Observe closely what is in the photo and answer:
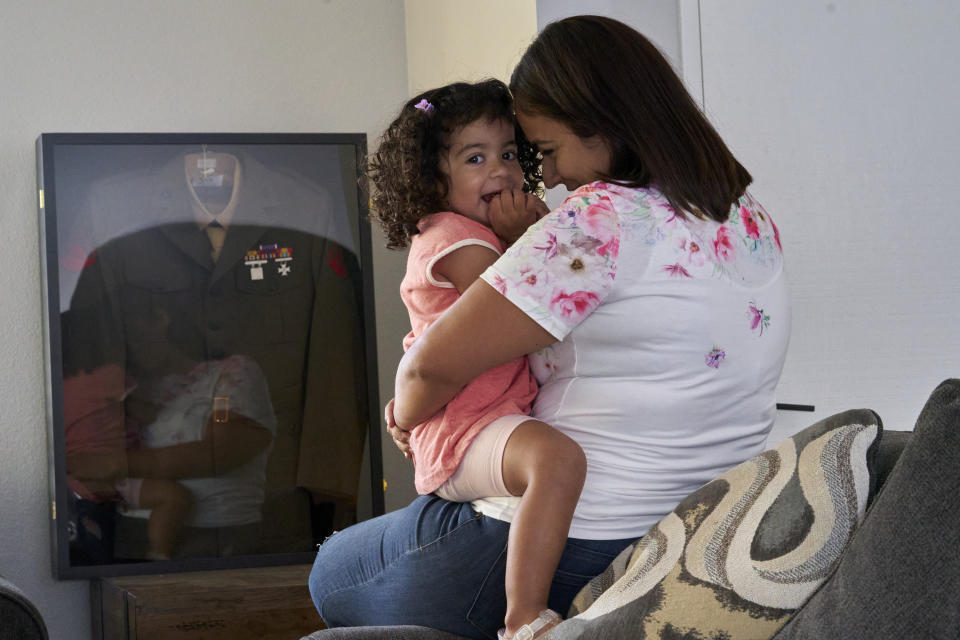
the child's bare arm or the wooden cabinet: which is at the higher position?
the child's bare arm

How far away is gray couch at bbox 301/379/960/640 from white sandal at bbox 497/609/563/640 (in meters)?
0.31

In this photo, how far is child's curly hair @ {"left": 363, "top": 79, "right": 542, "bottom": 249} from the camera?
5.30ft

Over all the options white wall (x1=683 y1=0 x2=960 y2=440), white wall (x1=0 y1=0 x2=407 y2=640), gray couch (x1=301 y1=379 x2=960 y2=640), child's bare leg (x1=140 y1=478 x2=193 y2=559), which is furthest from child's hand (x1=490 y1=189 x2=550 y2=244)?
white wall (x1=0 y1=0 x2=407 y2=640)

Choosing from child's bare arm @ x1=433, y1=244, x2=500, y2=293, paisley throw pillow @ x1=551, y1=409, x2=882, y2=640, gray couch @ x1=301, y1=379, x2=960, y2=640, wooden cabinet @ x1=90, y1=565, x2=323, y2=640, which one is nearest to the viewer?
gray couch @ x1=301, y1=379, x2=960, y2=640

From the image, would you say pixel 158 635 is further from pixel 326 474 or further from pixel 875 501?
pixel 875 501

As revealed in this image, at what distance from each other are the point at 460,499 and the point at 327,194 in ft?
5.92

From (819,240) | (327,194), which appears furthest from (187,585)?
(819,240)

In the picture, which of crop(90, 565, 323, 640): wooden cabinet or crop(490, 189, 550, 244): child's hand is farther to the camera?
crop(90, 565, 323, 640): wooden cabinet

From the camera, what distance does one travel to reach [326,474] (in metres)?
2.93

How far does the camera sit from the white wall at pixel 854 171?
217 centimetres

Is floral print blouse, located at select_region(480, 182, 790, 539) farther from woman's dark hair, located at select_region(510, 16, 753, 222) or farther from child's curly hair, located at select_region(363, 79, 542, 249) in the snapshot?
child's curly hair, located at select_region(363, 79, 542, 249)

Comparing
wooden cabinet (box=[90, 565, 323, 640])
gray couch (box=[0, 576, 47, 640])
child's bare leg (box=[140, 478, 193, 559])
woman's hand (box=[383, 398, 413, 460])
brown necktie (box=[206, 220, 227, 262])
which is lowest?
wooden cabinet (box=[90, 565, 323, 640])

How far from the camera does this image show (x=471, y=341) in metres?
1.19

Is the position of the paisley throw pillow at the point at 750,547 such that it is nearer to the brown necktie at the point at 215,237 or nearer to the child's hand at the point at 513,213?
the child's hand at the point at 513,213
